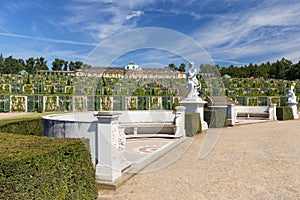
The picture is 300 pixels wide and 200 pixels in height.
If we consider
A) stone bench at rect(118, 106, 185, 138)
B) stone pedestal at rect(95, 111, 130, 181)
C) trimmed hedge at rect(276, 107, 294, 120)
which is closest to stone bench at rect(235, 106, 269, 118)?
trimmed hedge at rect(276, 107, 294, 120)

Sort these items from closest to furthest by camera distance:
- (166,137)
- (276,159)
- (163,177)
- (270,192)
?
1. (270,192)
2. (163,177)
3. (276,159)
4. (166,137)

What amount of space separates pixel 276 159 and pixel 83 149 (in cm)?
541

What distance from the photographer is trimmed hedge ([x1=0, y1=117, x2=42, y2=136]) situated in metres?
7.82

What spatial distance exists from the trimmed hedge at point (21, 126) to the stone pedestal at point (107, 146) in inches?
180

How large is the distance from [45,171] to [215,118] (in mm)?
12193

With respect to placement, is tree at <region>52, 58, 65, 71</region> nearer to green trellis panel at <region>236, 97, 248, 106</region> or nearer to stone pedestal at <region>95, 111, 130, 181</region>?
green trellis panel at <region>236, 97, 248, 106</region>

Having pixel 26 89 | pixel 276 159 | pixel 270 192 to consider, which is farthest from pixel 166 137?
pixel 26 89

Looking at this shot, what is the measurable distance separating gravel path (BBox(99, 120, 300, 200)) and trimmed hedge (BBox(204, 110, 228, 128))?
242 inches

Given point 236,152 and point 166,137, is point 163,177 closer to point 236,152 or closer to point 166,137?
point 236,152

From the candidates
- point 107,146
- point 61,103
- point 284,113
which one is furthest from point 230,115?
point 61,103

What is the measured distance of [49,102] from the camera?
29.8 m

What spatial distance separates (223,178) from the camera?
5094 mm

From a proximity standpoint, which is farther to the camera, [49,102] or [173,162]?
[49,102]

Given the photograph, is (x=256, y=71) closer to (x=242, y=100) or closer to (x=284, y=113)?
(x=242, y=100)
